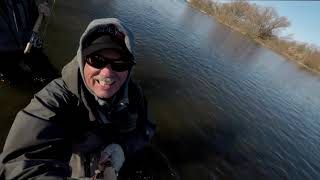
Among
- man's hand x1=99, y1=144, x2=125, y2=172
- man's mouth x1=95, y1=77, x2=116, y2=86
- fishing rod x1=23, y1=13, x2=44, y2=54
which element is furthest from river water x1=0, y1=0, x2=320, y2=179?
man's mouth x1=95, y1=77, x2=116, y2=86

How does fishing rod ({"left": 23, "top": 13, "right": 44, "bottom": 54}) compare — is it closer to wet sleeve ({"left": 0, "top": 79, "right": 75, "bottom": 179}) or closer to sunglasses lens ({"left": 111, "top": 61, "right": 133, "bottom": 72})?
sunglasses lens ({"left": 111, "top": 61, "right": 133, "bottom": 72})

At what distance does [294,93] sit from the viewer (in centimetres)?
2559

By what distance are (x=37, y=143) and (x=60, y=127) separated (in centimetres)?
29

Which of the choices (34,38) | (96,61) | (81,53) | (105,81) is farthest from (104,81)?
(34,38)

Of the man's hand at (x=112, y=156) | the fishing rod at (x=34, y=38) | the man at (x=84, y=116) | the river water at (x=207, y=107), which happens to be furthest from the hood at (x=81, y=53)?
the fishing rod at (x=34, y=38)

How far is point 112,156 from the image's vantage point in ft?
10.8

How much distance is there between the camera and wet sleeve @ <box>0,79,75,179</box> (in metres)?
2.18

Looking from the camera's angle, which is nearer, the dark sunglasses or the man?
the man

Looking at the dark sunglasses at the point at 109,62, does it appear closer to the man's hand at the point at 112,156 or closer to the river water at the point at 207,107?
the man's hand at the point at 112,156

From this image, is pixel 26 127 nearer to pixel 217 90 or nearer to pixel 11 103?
pixel 11 103

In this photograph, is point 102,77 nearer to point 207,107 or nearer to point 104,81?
point 104,81

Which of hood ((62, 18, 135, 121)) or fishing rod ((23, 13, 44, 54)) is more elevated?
hood ((62, 18, 135, 121))

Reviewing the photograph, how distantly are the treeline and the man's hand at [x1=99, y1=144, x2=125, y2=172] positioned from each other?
2060 inches

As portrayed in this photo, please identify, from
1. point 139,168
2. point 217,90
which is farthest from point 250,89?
point 139,168
